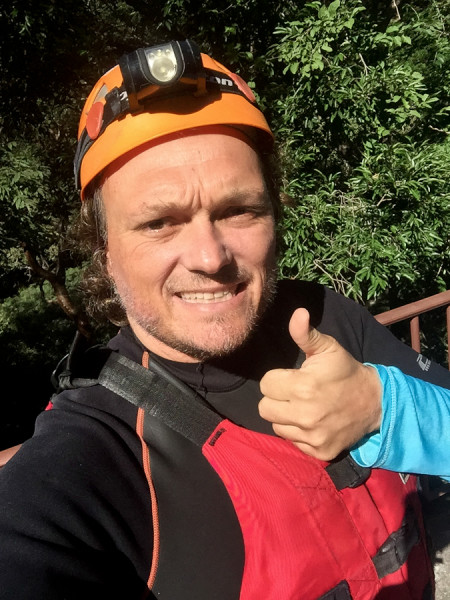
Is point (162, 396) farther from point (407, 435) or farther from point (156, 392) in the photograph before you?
point (407, 435)

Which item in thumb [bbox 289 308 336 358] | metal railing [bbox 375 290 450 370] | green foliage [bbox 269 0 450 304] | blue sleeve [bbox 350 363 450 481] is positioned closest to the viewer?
thumb [bbox 289 308 336 358]

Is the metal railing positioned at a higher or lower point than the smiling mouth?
lower

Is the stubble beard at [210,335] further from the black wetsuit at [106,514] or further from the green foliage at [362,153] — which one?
the green foliage at [362,153]

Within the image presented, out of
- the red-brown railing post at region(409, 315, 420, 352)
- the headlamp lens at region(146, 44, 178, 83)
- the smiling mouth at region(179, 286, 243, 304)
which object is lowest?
the red-brown railing post at region(409, 315, 420, 352)

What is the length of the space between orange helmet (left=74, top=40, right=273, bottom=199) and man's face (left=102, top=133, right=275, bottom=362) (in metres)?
0.05

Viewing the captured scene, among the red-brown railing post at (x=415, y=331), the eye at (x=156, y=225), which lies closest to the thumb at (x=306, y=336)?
the eye at (x=156, y=225)

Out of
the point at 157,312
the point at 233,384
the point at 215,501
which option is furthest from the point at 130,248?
the point at 215,501

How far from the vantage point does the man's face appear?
1.34 meters

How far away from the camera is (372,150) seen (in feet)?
13.4

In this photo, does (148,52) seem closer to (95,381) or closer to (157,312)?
(157,312)

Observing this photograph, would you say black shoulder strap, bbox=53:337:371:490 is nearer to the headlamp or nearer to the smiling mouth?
the smiling mouth

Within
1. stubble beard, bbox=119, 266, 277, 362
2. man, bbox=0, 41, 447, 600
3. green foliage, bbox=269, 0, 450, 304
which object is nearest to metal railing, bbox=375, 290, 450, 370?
man, bbox=0, 41, 447, 600

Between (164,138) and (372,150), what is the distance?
3219mm

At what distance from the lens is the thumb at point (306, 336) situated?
1.11 m
